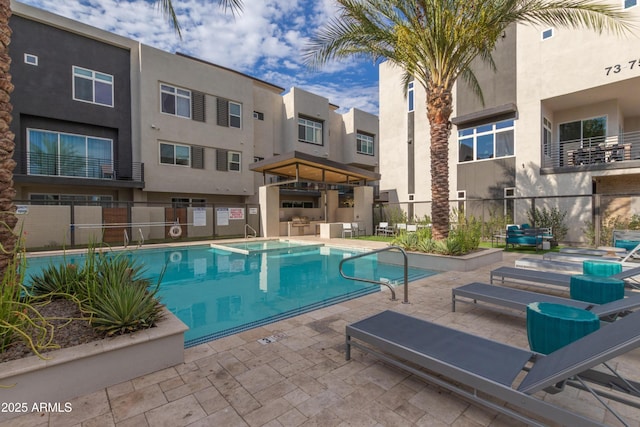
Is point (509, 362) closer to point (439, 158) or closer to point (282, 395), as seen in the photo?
point (282, 395)

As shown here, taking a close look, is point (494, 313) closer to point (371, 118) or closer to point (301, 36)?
point (301, 36)

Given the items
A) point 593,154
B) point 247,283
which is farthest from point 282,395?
point 593,154

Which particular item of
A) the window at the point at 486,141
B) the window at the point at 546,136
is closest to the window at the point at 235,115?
the window at the point at 486,141

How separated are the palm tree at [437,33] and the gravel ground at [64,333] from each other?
8.74 meters

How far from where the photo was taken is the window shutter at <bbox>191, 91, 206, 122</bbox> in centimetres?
1969

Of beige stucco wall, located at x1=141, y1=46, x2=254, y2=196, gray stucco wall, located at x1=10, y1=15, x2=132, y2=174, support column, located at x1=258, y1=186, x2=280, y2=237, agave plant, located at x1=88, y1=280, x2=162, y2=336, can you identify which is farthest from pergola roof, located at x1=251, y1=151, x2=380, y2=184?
agave plant, located at x1=88, y1=280, x2=162, y2=336

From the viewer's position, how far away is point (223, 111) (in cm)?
2097

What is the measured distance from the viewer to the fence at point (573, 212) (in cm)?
1187

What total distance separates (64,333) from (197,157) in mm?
18301

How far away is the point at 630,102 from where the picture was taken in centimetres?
1448

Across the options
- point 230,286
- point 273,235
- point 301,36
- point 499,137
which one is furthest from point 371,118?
point 230,286

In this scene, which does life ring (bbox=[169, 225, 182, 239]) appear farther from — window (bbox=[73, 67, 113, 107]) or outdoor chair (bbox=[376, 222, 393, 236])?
outdoor chair (bbox=[376, 222, 393, 236])

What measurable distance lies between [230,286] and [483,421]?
6.54 m

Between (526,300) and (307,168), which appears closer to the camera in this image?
(526,300)
